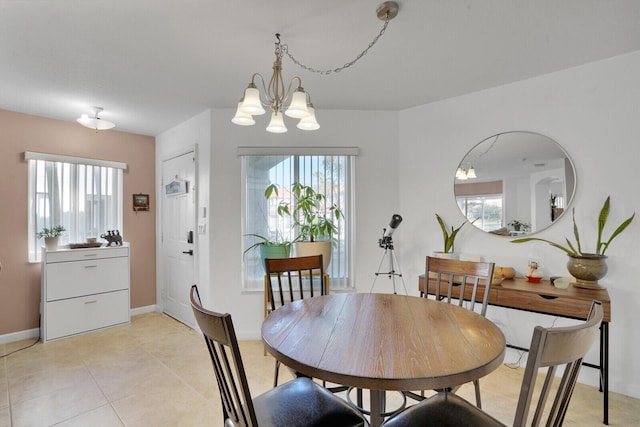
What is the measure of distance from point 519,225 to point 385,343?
2059 millimetres

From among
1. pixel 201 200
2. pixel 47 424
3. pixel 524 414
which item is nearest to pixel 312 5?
pixel 524 414

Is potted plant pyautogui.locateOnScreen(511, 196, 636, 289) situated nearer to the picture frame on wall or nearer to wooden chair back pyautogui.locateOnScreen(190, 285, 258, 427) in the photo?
wooden chair back pyautogui.locateOnScreen(190, 285, 258, 427)

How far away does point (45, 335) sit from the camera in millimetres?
3006

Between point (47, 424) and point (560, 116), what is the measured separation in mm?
4045

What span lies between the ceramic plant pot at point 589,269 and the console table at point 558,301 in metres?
0.05

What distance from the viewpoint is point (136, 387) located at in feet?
7.31

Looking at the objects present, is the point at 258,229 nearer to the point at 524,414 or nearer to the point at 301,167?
the point at 301,167

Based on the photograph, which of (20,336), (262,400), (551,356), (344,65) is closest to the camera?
(551,356)

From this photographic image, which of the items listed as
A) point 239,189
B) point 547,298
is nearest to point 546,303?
point 547,298

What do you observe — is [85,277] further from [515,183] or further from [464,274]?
[515,183]

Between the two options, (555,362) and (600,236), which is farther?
(600,236)

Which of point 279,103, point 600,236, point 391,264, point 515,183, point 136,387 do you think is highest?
point 279,103

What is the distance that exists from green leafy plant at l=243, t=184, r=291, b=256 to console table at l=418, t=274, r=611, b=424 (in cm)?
150

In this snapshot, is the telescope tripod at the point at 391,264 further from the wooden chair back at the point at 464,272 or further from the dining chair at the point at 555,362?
the dining chair at the point at 555,362
